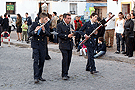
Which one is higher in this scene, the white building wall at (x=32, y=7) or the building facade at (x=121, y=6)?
the white building wall at (x=32, y=7)

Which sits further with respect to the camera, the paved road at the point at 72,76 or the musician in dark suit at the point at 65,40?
the musician in dark suit at the point at 65,40

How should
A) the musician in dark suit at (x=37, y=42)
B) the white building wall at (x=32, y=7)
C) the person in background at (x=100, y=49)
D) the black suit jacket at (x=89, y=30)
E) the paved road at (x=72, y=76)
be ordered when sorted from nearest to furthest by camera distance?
the paved road at (x=72, y=76) → the musician in dark suit at (x=37, y=42) → the black suit jacket at (x=89, y=30) → the person in background at (x=100, y=49) → the white building wall at (x=32, y=7)

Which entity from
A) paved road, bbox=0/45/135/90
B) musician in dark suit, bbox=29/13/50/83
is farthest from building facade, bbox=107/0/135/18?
musician in dark suit, bbox=29/13/50/83

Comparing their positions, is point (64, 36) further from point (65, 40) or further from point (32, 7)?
point (32, 7)

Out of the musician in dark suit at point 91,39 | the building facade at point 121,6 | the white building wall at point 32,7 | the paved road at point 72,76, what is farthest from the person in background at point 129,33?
the white building wall at point 32,7

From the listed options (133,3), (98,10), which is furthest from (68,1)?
(133,3)

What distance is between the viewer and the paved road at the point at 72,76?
7.99 m

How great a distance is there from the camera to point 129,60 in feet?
40.9

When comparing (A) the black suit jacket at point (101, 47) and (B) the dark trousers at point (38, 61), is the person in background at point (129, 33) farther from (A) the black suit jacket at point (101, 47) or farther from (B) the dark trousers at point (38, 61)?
(B) the dark trousers at point (38, 61)

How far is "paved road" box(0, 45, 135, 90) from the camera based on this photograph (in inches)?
314

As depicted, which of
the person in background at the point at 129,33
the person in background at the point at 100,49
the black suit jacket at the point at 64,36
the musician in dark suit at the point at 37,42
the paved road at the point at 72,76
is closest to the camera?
the paved road at the point at 72,76

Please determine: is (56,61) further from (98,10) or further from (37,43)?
(98,10)

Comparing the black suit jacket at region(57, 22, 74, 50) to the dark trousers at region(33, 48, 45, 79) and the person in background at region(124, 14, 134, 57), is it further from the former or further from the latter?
the person in background at region(124, 14, 134, 57)

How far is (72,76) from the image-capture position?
30.8 feet
